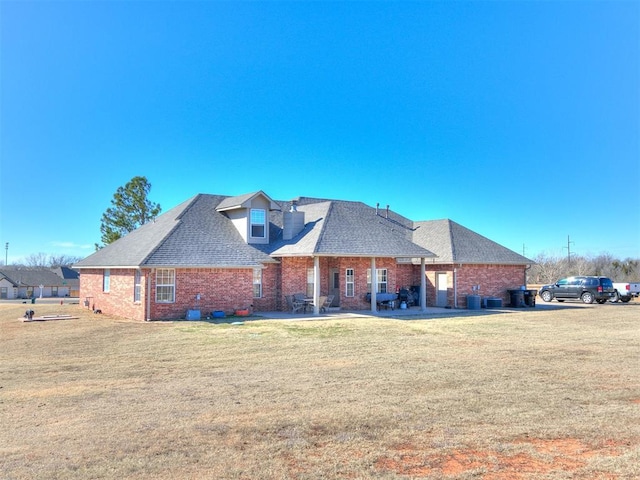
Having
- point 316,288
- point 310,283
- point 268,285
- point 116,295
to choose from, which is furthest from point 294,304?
point 116,295

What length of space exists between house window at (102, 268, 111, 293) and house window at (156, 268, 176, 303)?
5188 mm

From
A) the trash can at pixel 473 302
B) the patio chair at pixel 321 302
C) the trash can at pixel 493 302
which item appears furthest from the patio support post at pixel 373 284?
the trash can at pixel 493 302

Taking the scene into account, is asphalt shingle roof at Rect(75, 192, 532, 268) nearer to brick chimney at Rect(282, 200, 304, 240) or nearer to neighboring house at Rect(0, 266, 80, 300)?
brick chimney at Rect(282, 200, 304, 240)

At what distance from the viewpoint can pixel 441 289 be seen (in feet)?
93.6

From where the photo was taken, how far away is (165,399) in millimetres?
8258

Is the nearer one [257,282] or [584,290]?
[257,282]

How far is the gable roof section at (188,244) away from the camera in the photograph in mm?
21609

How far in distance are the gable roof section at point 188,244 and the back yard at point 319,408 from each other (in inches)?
270

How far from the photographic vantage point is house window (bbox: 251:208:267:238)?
25.9 meters

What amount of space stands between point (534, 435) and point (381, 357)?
590 centimetres

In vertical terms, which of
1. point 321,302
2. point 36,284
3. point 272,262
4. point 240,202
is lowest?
point 321,302

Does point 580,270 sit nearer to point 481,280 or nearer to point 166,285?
point 481,280

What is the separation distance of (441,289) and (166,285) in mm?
15249

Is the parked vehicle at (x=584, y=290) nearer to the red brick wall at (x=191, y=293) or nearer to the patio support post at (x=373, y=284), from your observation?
the patio support post at (x=373, y=284)
